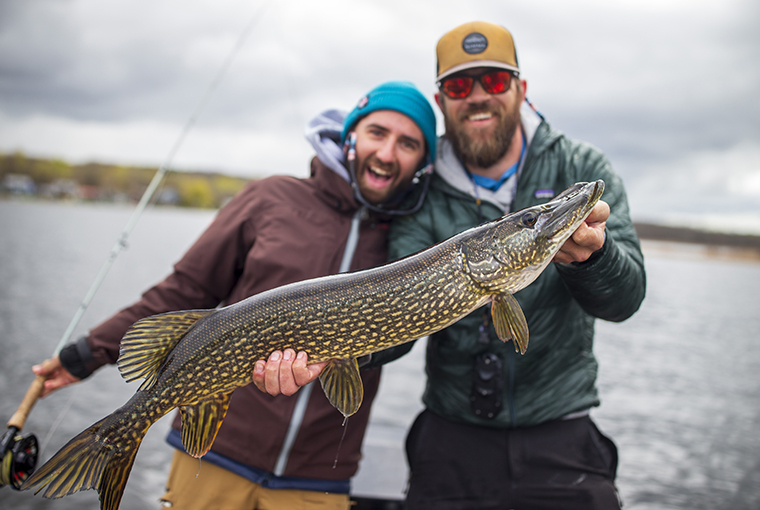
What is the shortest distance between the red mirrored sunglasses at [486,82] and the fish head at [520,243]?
0.97 m

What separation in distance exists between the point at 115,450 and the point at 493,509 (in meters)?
1.81

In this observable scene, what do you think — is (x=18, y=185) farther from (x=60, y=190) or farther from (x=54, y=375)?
(x=54, y=375)

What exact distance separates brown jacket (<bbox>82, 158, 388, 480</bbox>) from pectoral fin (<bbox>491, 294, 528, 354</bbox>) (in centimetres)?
87

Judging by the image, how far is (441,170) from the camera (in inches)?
110

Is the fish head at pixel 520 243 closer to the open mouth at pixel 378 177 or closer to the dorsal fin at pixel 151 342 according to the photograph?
the open mouth at pixel 378 177

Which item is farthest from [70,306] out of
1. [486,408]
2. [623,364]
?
[623,364]

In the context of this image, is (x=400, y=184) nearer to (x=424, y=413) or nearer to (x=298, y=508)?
(x=424, y=413)

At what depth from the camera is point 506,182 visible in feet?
8.83

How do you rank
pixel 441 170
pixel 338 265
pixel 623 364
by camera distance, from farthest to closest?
pixel 623 364 < pixel 441 170 < pixel 338 265

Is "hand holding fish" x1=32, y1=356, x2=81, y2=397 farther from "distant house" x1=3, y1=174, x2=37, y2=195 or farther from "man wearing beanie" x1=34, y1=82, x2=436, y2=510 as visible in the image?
"distant house" x1=3, y1=174, x2=37, y2=195

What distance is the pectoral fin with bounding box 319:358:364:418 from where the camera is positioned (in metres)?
2.08

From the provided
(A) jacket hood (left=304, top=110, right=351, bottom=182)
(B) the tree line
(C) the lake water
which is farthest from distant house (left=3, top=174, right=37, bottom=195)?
(A) jacket hood (left=304, top=110, right=351, bottom=182)

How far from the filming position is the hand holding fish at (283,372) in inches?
79.4

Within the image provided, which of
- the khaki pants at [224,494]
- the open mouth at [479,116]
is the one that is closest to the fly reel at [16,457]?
the khaki pants at [224,494]
